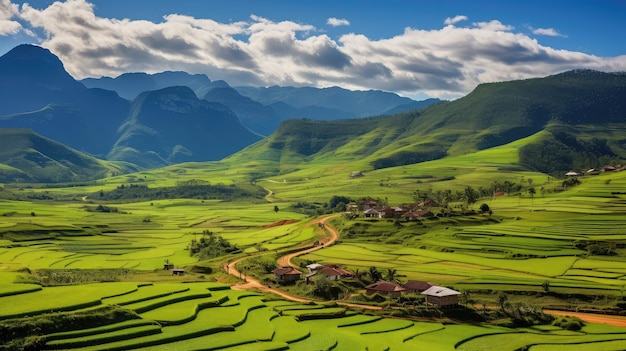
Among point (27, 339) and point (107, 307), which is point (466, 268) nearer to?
point (107, 307)

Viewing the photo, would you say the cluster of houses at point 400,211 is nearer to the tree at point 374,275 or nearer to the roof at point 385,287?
the tree at point 374,275

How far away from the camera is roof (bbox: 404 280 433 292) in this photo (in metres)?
68.7

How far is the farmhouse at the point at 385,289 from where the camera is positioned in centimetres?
6919

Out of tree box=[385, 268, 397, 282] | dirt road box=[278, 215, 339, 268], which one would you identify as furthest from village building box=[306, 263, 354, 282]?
dirt road box=[278, 215, 339, 268]

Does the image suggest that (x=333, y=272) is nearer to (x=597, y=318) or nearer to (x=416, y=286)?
(x=416, y=286)

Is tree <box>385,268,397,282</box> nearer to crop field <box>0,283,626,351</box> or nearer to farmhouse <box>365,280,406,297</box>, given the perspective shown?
farmhouse <box>365,280,406,297</box>

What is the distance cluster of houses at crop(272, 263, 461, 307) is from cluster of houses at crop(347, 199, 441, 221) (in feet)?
134

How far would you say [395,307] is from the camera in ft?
215

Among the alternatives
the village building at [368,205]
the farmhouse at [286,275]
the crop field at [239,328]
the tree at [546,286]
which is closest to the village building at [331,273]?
the farmhouse at [286,275]

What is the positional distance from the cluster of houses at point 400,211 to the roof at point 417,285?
48.4 m

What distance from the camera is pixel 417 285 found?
6975cm

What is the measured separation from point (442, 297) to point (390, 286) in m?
8.40

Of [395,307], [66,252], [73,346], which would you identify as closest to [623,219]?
[395,307]

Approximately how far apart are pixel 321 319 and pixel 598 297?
3451cm
